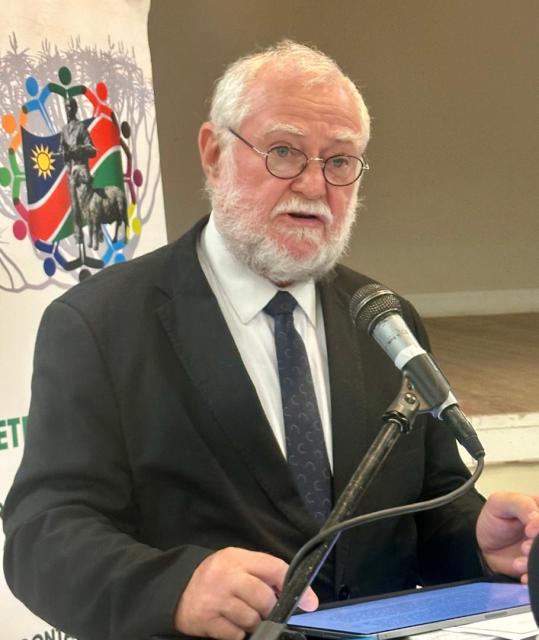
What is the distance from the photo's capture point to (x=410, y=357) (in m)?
1.12

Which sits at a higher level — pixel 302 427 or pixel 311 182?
pixel 311 182

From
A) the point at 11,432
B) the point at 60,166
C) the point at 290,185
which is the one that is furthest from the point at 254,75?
→ the point at 11,432

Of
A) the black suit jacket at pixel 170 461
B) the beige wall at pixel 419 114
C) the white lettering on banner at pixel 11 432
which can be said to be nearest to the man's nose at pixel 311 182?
the black suit jacket at pixel 170 461

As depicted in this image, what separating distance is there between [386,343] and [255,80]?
0.84m

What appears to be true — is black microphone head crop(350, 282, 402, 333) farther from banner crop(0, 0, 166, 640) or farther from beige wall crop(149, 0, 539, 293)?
beige wall crop(149, 0, 539, 293)

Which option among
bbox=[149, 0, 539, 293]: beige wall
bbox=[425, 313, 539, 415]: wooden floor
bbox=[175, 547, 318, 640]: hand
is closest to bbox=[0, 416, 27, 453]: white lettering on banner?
bbox=[175, 547, 318, 640]: hand

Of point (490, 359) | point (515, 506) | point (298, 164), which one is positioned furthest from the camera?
point (490, 359)

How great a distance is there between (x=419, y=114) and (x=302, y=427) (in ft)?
22.7

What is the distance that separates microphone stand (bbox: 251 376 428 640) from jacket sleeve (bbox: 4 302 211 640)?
1.28 feet

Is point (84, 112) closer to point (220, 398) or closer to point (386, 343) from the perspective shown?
point (220, 398)

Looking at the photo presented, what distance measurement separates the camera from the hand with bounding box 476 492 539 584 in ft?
4.79

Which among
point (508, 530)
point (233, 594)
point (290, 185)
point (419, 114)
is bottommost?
point (419, 114)

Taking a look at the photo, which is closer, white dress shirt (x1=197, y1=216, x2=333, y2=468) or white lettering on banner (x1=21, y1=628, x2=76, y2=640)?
white dress shirt (x1=197, y1=216, x2=333, y2=468)

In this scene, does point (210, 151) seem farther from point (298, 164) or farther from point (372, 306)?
point (372, 306)
